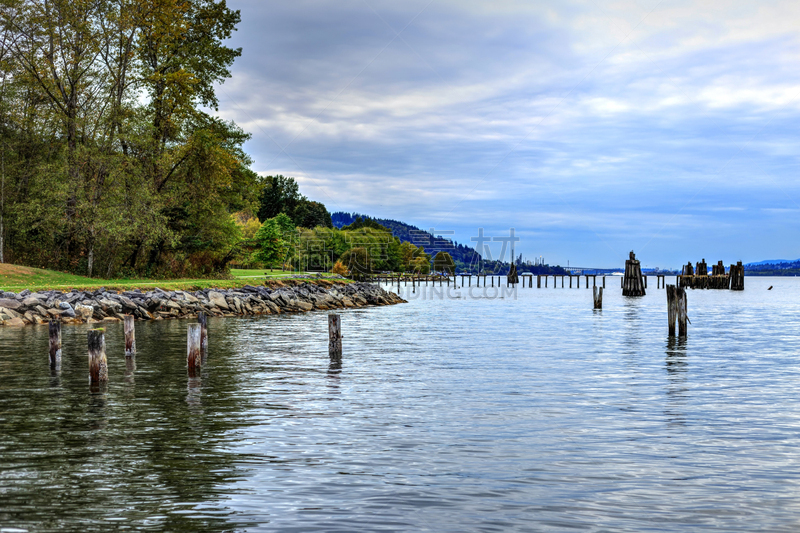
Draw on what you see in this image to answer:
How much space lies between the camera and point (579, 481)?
10570 millimetres

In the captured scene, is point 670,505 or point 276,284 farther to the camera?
point 276,284

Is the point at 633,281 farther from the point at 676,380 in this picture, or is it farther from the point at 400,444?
the point at 400,444

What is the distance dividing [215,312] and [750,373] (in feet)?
119

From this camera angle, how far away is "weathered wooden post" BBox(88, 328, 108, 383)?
1853 cm

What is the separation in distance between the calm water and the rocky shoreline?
1258 centimetres

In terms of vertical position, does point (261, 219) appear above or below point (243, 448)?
above

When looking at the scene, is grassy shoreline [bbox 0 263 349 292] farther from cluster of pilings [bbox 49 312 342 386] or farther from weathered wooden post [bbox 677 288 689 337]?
weathered wooden post [bbox 677 288 689 337]

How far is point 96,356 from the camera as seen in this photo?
61.4 feet

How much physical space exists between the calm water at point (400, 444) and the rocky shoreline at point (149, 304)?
41.3ft

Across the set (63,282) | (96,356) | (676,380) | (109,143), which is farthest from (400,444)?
(109,143)


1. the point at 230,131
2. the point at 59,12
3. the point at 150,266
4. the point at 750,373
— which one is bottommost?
the point at 750,373

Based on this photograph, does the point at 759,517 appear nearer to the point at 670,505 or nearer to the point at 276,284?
the point at 670,505

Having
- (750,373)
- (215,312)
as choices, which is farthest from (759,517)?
(215,312)

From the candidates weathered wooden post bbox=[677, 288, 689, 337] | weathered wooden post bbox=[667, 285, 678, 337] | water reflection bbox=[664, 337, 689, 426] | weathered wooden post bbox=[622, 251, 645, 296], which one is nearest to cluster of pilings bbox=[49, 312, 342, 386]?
water reflection bbox=[664, 337, 689, 426]
